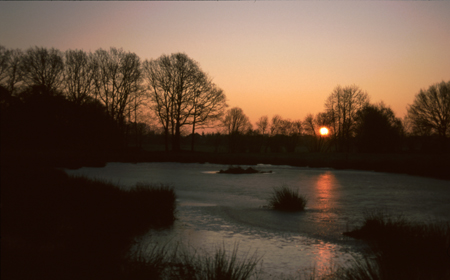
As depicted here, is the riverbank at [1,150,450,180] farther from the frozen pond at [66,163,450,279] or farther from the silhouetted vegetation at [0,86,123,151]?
the frozen pond at [66,163,450,279]

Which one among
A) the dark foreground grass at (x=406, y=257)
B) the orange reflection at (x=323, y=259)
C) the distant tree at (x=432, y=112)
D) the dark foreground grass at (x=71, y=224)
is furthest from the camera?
the distant tree at (x=432, y=112)

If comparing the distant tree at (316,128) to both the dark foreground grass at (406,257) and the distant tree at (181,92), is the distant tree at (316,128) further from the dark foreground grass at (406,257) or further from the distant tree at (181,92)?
the dark foreground grass at (406,257)

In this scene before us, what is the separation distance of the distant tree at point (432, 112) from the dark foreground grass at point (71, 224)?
42641 millimetres

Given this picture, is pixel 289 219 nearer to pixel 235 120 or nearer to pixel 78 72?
pixel 78 72

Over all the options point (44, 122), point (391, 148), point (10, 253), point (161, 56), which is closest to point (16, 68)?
point (161, 56)

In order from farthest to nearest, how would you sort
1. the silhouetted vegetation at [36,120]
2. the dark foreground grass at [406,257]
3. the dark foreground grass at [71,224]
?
1. the silhouetted vegetation at [36,120]
2. the dark foreground grass at [406,257]
3. the dark foreground grass at [71,224]

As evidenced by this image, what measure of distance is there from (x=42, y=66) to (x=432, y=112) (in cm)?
4183

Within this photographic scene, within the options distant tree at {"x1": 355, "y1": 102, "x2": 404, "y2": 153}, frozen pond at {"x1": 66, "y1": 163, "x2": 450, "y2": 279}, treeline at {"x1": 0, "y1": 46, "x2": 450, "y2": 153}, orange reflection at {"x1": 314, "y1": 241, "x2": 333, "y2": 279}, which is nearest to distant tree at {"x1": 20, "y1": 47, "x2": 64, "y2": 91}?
treeline at {"x1": 0, "y1": 46, "x2": 450, "y2": 153}

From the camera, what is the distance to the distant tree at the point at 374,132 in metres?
Answer: 48.3

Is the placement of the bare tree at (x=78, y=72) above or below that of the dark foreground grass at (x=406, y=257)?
above

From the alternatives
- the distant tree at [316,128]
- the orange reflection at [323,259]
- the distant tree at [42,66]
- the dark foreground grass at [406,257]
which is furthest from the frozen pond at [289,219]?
the distant tree at [316,128]

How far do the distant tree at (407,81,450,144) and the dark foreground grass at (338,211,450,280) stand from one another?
1681 inches

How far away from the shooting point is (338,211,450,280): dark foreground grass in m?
3.86

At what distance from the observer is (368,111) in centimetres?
4922
